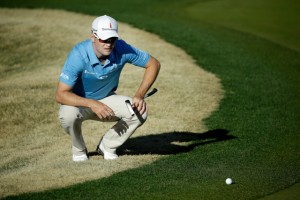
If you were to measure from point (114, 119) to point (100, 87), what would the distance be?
0.50 m

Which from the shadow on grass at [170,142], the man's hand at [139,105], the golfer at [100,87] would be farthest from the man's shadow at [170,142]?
the man's hand at [139,105]

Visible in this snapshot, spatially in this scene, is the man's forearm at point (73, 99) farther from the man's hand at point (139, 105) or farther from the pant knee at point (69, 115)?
the man's hand at point (139, 105)

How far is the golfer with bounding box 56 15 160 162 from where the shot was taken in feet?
24.0

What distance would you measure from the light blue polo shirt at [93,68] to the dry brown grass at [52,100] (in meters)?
1.00

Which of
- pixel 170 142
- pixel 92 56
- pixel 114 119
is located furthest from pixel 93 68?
pixel 170 142

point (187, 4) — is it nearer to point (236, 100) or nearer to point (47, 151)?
point (236, 100)

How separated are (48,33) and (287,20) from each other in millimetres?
7115

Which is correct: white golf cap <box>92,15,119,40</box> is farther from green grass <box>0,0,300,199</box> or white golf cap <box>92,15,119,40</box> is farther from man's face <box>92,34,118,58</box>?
green grass <box>0,0,300,199</box>

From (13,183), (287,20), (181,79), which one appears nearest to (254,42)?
(287,20)

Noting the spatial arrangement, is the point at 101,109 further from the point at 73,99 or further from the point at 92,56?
the point at 92,56

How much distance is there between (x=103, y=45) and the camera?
7.36 meters

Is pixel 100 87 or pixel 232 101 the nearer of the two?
pixel 100 87

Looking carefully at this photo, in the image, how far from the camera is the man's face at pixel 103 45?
24.1 feet

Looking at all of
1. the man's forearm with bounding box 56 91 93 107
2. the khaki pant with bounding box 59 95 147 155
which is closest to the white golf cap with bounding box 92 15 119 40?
the man's forearm with bounding box 56 91 93 107
